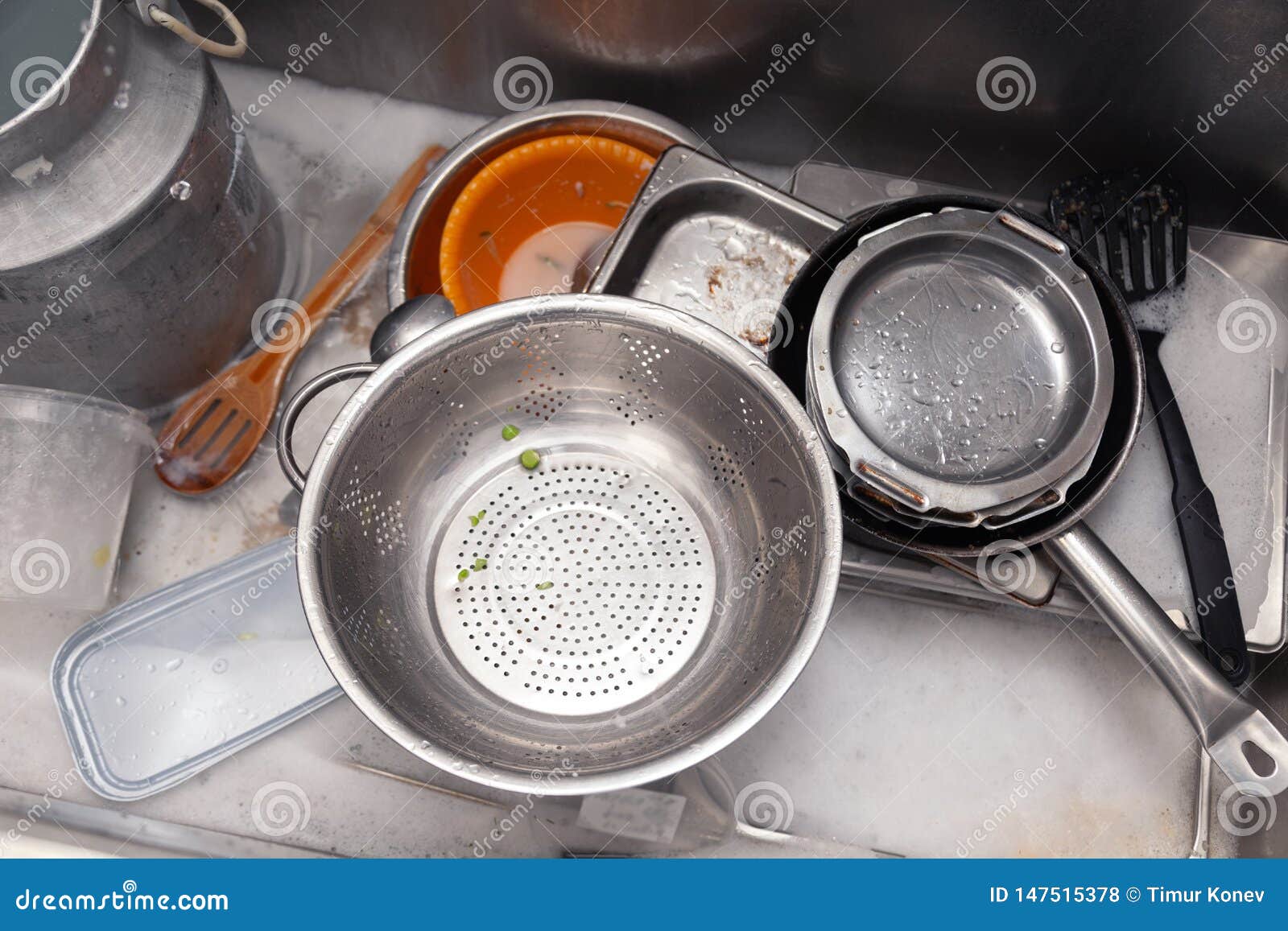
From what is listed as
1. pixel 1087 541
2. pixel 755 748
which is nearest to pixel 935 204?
pixel 1087 541

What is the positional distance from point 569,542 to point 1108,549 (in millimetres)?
414

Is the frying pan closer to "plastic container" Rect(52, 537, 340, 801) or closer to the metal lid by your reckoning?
the metal lid

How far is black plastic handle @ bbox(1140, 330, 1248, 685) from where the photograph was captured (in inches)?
31.2

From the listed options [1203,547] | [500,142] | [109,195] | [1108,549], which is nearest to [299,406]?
[109,195]

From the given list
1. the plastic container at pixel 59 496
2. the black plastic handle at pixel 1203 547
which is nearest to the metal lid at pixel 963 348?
the black plastic handle at pixel 1203 547

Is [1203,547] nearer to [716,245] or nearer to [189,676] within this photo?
[716,245]

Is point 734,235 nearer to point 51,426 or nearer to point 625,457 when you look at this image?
point 625,457

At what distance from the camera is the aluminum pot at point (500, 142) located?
0.86m

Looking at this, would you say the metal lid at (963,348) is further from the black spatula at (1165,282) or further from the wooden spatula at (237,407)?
the wooden spatula at (237,407)

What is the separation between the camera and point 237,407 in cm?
91

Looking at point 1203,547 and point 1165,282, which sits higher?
point 1165,282

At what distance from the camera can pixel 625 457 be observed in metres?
0.80

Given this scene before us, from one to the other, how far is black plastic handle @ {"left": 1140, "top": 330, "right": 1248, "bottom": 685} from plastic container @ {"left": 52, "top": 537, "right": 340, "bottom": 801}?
75 centimetres

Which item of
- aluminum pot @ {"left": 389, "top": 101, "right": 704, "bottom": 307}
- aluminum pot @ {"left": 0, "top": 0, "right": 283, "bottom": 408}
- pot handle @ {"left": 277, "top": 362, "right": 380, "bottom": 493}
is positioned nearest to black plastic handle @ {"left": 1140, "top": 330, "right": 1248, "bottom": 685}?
aluminum pot @ {"left": 389, "top": 101, "right": 704, "bottom": 307}
